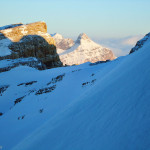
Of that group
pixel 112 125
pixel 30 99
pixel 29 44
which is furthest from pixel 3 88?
pixel 29 44

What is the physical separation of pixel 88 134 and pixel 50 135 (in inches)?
63.0

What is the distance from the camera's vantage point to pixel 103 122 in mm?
3525

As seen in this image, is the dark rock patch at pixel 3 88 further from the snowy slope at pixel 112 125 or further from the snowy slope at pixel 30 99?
the snowy slope at pixel 112 125

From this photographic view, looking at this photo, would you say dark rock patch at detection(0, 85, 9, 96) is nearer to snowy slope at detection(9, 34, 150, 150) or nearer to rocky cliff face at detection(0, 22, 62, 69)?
snowy slope at detection(9, 34, 150, 150)

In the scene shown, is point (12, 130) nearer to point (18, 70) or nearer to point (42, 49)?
point (18, 70)

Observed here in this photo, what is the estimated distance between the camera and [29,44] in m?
38.9

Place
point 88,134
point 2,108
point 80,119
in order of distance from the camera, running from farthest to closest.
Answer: point 2,108 → point 80,119 → point 88,134

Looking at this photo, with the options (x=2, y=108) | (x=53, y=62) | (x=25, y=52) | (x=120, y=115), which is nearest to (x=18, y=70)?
(x=2, y=108)

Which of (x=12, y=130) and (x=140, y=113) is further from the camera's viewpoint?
(x=12, y=130)

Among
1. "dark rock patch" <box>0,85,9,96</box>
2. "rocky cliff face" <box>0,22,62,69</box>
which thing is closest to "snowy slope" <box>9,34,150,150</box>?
"dark rock patch" <box>0,85,9,96</box>

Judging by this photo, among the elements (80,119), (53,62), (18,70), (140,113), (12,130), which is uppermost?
(140,113)

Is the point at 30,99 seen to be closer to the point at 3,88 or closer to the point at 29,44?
the point at 3,88

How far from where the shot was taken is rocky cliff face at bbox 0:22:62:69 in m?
35.7

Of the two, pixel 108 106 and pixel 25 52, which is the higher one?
pixel 108 106
